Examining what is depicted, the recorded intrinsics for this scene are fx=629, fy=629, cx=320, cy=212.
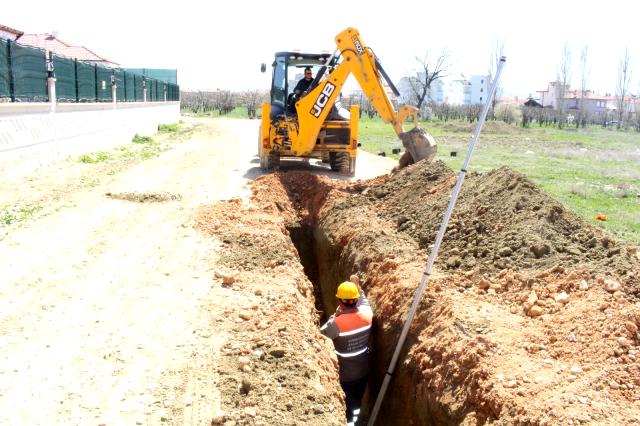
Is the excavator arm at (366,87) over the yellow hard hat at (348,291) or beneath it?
over

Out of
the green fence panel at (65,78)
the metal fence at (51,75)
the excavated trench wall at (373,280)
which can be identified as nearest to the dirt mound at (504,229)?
the excavated trench wall at (373,280)

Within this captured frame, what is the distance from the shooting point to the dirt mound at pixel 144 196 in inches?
467

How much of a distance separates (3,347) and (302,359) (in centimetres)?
249

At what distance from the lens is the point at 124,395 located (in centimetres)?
461

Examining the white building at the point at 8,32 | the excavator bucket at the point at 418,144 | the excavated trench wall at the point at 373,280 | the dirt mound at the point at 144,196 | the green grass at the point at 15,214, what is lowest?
the excavated trench wall at the point at 373,280

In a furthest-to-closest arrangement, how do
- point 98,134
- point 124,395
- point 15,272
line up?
point 98,134, point 15,272, point 124,395

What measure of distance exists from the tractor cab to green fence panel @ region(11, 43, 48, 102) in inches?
229

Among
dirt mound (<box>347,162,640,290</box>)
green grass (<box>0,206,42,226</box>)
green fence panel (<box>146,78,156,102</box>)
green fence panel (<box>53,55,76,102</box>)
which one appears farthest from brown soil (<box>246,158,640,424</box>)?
green fence panel (<box>146,78,156,102</box>)

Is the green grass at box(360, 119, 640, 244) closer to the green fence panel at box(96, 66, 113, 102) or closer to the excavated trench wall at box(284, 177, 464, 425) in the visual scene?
the excavated trench wall at box(284, 177, 464, 425)

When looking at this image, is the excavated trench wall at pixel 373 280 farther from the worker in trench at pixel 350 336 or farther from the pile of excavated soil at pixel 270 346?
the pile of excavated soil at pixel 270 346

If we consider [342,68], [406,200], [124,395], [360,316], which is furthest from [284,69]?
[124,395]

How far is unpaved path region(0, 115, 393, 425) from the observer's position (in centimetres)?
452

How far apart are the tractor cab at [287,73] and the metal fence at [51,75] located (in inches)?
231

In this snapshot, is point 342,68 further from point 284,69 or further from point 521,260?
point 521,260
